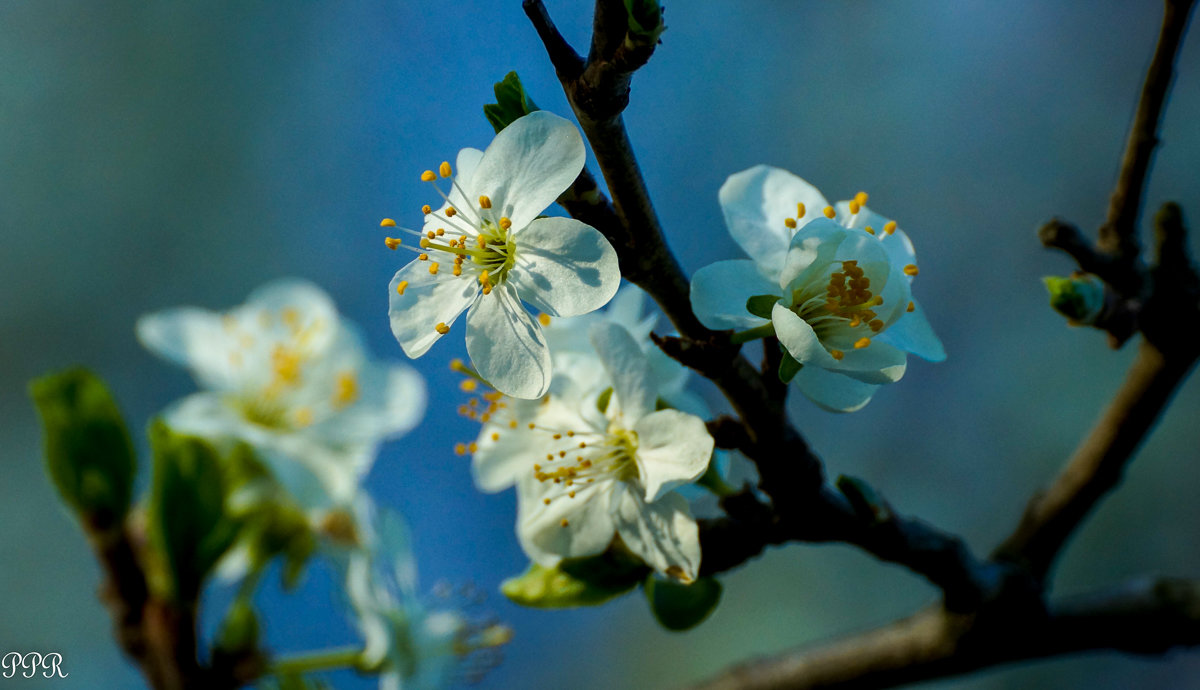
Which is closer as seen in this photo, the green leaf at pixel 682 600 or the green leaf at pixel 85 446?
the green leaf at pixel 682 600

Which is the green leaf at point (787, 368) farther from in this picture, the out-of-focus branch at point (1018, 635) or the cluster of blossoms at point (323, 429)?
the cluster of blossoms at point (323, 429)

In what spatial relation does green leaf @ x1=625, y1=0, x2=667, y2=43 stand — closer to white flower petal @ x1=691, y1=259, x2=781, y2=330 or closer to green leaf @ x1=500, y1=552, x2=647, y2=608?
white flower petal @ x1=691, y1=259, x2=781, y2=330

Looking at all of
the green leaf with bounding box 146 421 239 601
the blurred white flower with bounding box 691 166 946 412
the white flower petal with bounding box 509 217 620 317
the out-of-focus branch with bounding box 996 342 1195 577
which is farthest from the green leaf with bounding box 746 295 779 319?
the green leaf with bounding box 146 421 239 601

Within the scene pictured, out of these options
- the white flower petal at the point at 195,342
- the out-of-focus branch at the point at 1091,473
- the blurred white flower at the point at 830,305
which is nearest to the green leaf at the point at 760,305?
the blurred white flower at the point at 830,305

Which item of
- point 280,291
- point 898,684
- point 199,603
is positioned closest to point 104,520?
point 199,603

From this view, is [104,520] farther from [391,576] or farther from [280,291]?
[280,291]

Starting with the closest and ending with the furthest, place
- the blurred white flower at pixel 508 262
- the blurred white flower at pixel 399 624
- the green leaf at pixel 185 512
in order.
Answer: the blurred white flower at pixel 508 262 → the green leaf at pixel 185 512 → the blurred white flower at pixel 399 624
